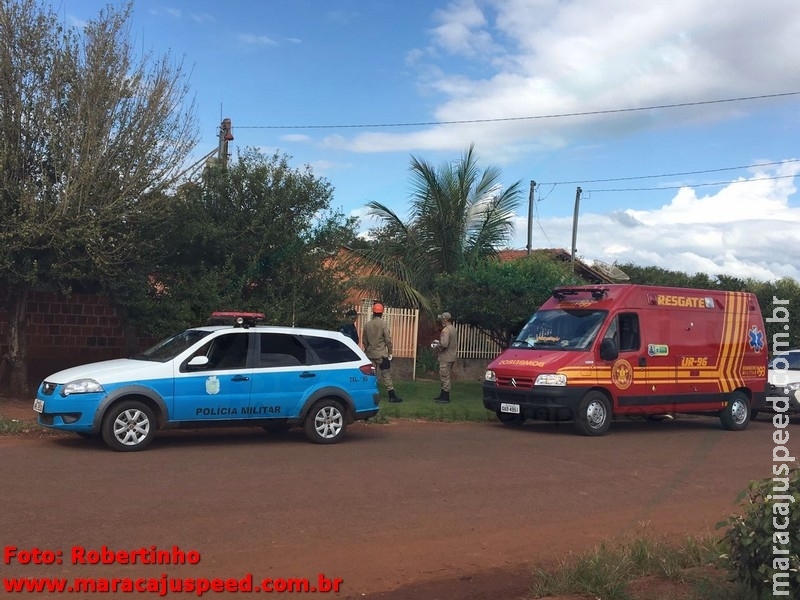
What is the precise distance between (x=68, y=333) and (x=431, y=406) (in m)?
7.32

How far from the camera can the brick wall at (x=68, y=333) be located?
15.7 metres

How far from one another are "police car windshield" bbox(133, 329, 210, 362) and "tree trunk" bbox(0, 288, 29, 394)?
4357 mm

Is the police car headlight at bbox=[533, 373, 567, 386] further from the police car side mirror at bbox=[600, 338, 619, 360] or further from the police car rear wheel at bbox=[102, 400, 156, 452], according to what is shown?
the police car rear wheel at bbox=[102, 400, 156, 452]

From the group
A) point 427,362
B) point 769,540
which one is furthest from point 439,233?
point 769,540

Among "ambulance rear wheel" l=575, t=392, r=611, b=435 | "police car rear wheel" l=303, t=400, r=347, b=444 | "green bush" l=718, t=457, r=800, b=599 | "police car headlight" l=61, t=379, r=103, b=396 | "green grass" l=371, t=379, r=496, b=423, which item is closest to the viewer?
"green bush" l=718, t=457, r=800, b=599

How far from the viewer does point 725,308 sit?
15406 mm

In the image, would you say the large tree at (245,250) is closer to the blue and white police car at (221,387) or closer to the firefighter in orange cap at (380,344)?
the firefighter in orange cap at (380,344)

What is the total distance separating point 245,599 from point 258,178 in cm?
1071

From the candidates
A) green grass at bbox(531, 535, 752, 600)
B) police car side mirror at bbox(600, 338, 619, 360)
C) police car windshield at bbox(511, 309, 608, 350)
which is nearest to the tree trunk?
police car windshield at bbox(511, 309, 608, 350)

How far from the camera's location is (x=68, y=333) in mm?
16062

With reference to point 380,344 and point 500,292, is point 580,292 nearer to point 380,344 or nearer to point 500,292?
point 380,344

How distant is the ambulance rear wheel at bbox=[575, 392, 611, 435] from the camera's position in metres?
13.2

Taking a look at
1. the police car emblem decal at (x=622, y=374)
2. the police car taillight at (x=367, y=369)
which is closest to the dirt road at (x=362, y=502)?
the police car taillight at (x=367, y=369)

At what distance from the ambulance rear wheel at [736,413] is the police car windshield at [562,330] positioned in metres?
3.60
